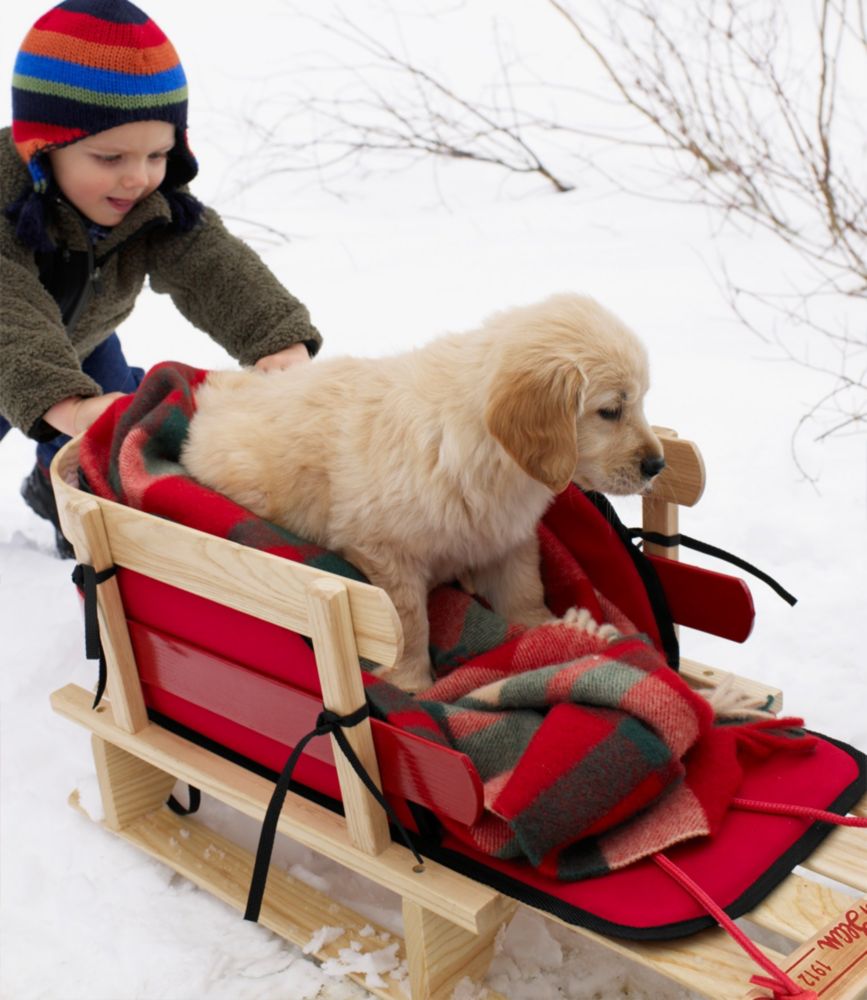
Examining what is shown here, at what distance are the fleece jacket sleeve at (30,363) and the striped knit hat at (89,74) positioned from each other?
0.92 feet

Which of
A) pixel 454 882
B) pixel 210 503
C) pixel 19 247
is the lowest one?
pixel 454 882

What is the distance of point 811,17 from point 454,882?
15.3 feet

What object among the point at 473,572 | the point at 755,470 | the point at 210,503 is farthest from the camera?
the point at 755,470

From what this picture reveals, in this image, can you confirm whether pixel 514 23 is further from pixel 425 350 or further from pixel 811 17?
pixel 425 350

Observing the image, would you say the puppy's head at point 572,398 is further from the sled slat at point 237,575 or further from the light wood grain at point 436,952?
the light wood grain at point 436,952

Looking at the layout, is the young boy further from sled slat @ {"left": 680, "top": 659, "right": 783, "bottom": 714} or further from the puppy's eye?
sled slat @ {"left": 680, "top": 659, "right": 783, "bottom": 714}

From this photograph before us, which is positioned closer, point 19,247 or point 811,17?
point 19,247

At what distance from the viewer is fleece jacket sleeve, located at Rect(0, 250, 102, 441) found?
2.28 m

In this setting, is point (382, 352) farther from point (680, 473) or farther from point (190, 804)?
point (190, 804)

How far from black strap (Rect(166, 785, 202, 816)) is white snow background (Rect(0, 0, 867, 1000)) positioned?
47 mm

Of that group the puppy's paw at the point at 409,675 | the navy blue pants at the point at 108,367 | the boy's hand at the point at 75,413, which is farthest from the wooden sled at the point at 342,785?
the navy blue pants at the point at 108,367

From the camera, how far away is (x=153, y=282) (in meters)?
2.83

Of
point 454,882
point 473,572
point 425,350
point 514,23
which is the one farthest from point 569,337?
point 514,23

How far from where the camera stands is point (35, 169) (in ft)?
7.88
